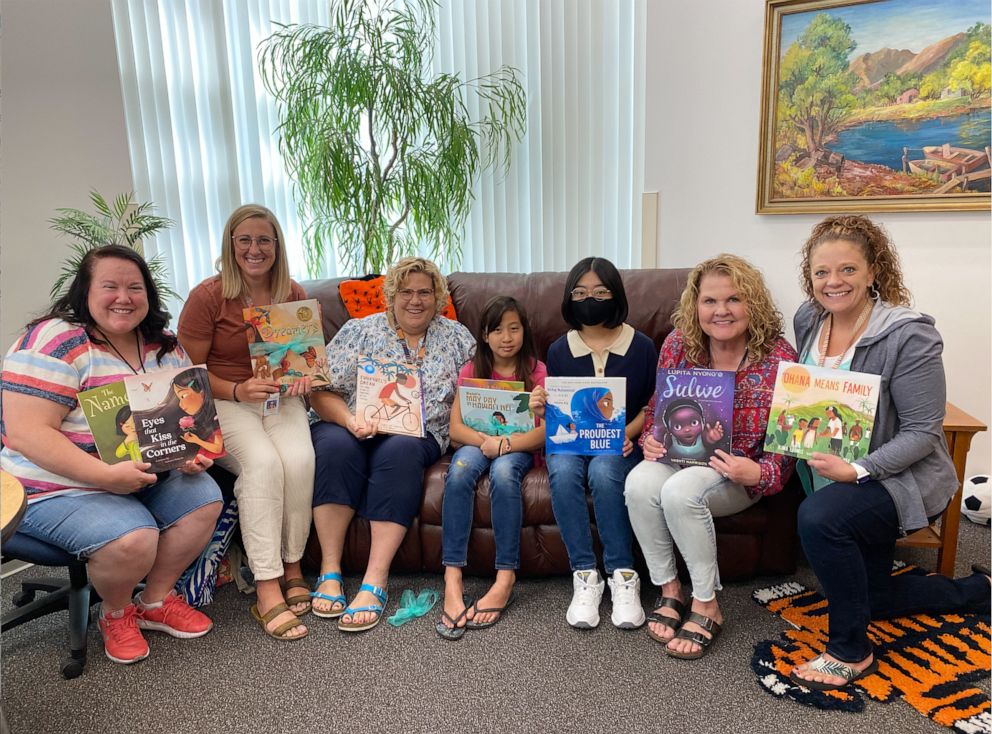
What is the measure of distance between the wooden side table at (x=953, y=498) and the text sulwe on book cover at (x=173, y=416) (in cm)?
211

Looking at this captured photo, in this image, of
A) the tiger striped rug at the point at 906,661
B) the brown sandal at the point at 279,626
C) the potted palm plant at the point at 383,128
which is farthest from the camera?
the potted palm plant at the point at 383,128

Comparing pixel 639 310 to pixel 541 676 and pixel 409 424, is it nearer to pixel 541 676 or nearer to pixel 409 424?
pixel 409 424

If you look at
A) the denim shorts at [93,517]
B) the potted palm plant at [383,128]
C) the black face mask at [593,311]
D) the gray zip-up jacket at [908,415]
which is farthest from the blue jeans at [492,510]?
the potted palm plant at [383,128]

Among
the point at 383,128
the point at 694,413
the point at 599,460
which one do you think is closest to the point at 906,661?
the point at 694,413

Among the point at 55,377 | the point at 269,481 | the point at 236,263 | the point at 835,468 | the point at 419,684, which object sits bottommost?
the point at 419,684

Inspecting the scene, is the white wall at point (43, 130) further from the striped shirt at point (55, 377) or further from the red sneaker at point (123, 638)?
the red sneaker at point (123, 638)

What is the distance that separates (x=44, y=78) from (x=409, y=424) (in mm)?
2181

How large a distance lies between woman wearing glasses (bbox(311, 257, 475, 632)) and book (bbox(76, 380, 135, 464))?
22.2 inches

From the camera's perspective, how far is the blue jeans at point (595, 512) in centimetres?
203

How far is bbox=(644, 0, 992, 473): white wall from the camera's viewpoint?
2840mm

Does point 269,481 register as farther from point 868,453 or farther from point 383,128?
point 383,128

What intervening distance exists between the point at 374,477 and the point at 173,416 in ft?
2.04

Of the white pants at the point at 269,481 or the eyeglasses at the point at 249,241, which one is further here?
the eyeglasses at the point at 249,241

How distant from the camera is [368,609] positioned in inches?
80.5
